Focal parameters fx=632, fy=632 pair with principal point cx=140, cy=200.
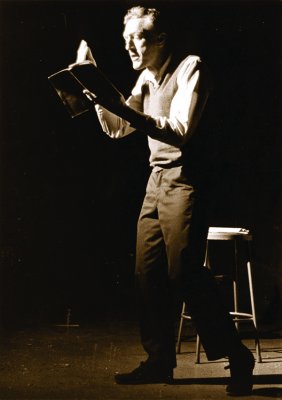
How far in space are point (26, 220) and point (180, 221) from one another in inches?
133

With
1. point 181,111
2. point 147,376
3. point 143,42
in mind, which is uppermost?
point 143,42

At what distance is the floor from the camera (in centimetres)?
290

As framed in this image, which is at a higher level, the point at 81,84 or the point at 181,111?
the point at 81,84

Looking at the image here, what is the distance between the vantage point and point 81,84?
2777mm

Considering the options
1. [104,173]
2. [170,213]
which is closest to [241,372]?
[170,213]

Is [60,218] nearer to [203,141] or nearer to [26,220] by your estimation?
[26,220]

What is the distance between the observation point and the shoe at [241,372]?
286 cm

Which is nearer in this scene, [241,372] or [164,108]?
[241,372]

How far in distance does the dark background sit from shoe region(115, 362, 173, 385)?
2.27m

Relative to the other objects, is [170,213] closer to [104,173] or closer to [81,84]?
[81,84]

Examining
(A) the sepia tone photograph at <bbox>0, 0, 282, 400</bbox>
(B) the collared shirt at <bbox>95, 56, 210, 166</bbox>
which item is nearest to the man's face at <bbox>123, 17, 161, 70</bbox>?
(B) the collared shirt at <bbox>95, 56, 210, 166</bbox>

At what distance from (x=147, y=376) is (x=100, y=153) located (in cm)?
316

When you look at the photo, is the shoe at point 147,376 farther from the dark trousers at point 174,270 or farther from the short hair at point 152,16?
the short hair at point 152,16

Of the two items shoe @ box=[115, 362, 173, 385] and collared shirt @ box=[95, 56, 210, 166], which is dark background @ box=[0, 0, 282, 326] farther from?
collared shirt @ box=[95, 56, 210, 166]
